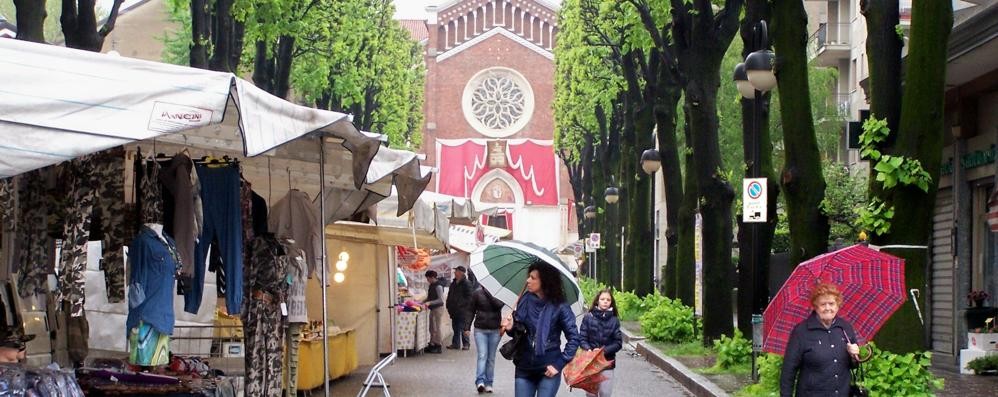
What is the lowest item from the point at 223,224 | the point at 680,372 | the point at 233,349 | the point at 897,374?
the point at 680,372

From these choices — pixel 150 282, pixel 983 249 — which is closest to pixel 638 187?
pixel 983 249

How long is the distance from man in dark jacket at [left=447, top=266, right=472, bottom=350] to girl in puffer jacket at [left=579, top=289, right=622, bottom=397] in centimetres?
1432

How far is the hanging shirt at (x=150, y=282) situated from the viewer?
1013 centimetres

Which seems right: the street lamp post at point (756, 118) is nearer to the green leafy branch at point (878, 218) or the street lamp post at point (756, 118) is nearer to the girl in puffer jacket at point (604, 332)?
the green leafy branch at point (878, 218)

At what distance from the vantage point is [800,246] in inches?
582

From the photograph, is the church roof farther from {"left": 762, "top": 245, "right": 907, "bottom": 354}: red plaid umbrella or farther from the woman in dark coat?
the woman in dark coat

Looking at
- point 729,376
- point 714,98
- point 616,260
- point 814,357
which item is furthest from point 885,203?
point 616,260

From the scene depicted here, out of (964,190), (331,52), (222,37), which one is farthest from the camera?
(331,52)

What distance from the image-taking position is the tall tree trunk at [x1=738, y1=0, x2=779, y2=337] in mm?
18172

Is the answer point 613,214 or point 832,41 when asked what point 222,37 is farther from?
point 832,41

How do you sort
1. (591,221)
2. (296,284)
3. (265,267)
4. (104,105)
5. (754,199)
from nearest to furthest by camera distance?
(104,105), (265,267), (296,284), (754,199), (591,221)

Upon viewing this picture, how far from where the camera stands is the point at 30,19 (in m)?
16.1

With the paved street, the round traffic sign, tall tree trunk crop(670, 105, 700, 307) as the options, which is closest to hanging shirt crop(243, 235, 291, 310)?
the paved street

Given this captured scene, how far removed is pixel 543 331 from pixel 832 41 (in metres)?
37.4
